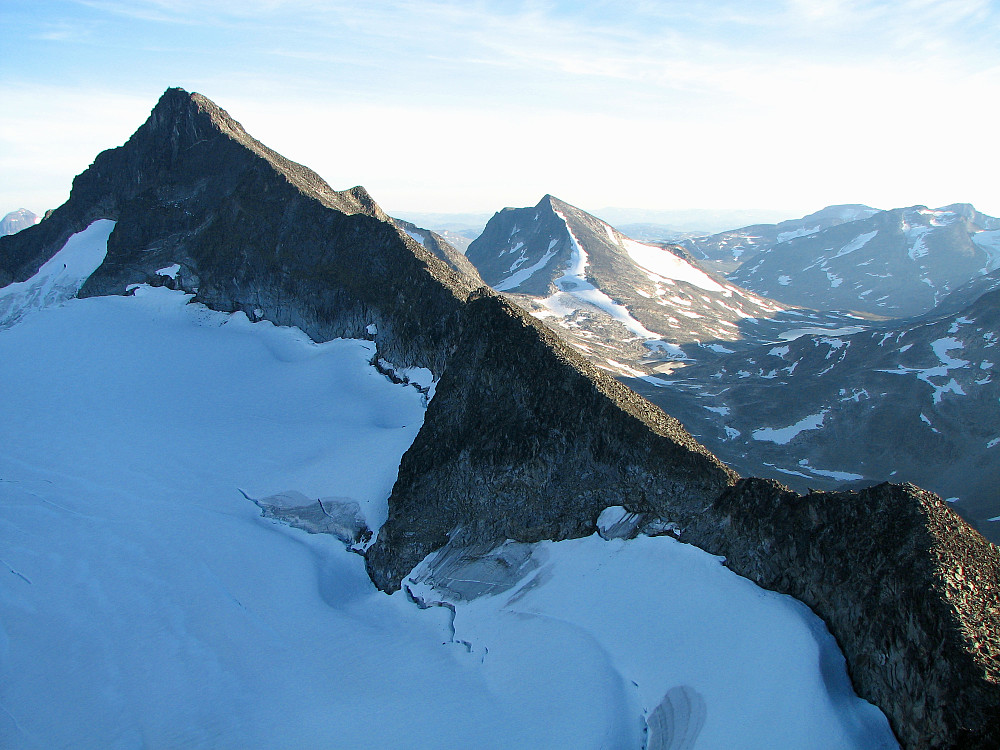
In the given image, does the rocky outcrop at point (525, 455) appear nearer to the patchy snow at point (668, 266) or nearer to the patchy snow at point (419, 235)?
the patchy snow at point (419, 235)

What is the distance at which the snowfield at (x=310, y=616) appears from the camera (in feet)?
61.4

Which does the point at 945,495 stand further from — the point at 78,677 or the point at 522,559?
the point at 78,677

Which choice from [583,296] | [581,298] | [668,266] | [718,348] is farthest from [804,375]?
[668,266]

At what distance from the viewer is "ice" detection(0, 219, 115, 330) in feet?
A: 169

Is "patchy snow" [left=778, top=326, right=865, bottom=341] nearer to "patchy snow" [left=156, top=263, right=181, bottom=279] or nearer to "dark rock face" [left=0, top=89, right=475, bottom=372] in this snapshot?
"dark rock face" [left=0, top=89, right=475, bottom=372]

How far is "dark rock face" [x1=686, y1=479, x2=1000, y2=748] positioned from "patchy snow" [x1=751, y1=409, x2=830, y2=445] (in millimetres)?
52243

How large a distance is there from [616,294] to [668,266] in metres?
37.2

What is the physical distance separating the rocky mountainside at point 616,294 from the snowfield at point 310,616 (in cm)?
6285

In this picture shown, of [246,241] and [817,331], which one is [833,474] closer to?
[246,241]

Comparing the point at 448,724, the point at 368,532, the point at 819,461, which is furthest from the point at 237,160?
the point at 819,461

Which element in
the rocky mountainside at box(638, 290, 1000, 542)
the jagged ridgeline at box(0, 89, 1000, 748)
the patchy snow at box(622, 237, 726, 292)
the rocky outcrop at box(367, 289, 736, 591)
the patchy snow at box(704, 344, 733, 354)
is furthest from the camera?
the patchy snow at box(622, 237, 726, 292)

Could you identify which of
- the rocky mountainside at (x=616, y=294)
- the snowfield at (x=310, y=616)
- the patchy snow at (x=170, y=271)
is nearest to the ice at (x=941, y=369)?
the rocky mountainside at (x=616, y=294)

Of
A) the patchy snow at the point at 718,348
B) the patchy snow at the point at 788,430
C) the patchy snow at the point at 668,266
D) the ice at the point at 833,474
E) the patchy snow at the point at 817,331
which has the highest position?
the patchy snow at the point at 668,266

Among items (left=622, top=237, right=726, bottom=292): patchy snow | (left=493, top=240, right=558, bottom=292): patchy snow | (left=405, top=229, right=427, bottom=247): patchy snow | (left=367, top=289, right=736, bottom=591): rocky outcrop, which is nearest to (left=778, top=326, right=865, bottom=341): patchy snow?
(left=622, top=237, right=726, bottom=292): patchy snow
